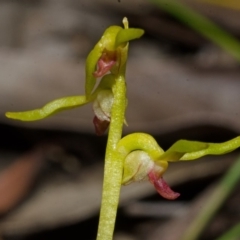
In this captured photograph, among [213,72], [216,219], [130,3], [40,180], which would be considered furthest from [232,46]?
[130,3]

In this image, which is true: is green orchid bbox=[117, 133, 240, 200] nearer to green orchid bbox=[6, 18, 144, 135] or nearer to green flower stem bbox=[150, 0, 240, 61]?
green orchid bbox=[6, 18, 144, 135]

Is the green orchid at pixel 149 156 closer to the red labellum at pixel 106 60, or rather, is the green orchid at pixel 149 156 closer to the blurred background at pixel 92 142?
the red labellum at pixel 106 60

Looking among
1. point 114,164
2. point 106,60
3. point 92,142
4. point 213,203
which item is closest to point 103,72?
point 106,60

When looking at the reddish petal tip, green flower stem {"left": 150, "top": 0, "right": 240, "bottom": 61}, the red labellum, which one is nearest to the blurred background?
green flower stem {"left": 150, "top": 0, "right": 240, "bottom": 61}

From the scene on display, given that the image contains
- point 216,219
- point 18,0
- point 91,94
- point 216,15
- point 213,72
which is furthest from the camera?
point 18,0

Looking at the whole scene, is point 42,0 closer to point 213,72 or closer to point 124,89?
point 213,72
